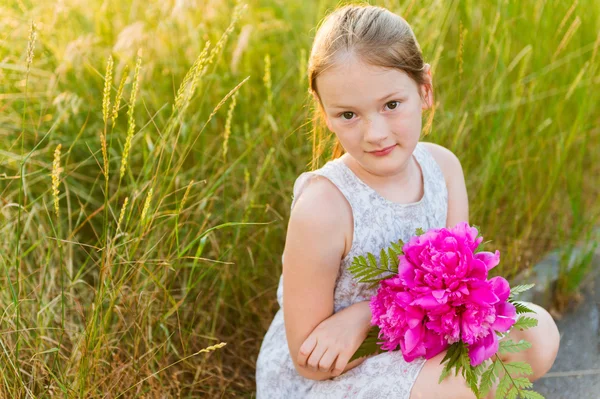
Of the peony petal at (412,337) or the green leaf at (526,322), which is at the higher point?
the green leaf at (526,322)

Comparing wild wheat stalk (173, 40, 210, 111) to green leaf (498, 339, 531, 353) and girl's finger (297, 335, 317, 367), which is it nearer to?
girl's finger (297, 335, 317, 367)

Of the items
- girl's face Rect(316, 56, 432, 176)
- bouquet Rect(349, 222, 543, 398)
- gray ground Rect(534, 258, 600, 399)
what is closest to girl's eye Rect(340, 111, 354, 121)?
girl's face Rect(316, 56, 432, 176)

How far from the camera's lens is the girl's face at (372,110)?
1.67 metres

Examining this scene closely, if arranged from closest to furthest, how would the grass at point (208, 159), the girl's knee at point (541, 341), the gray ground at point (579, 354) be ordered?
the girl's knee at point (541, 341)
the grass at point (208, 159)
the gray ground at point (579, 354)

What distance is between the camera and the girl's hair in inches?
65.6

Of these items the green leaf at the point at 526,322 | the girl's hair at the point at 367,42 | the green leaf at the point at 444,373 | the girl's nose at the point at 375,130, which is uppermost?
the girl's hair at the point at 367,42

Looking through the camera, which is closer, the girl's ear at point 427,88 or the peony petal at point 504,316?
the peony petal at point 504,316

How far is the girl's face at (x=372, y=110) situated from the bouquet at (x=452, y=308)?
0.25 m

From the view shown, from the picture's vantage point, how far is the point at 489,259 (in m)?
1.62

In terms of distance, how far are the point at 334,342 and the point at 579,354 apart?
43.8 inches

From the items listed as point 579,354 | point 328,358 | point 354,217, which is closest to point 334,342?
point 328,358

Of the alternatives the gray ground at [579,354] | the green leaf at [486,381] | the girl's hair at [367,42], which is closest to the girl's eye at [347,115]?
the girl's hair at [367,42]

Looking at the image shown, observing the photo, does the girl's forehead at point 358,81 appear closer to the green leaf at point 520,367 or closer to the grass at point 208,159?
the grass at point 208,159

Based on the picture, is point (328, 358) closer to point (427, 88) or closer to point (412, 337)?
point (412, 337)
